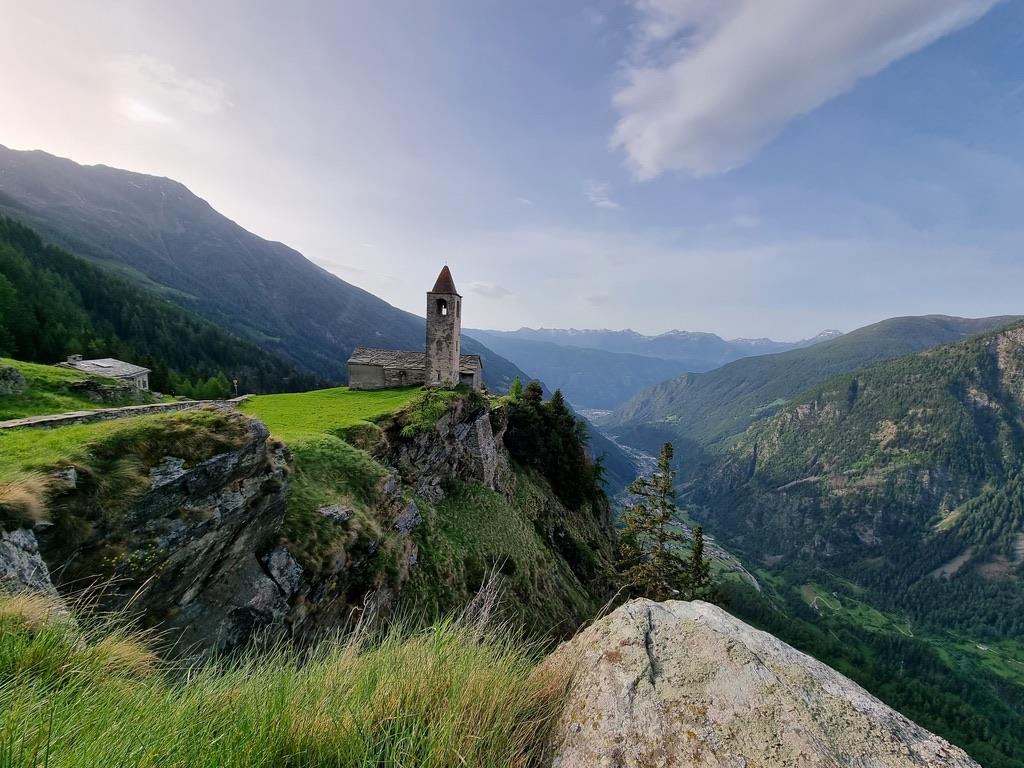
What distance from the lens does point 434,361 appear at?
36.0 meters

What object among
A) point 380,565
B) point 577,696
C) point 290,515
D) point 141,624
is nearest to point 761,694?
point 577,696

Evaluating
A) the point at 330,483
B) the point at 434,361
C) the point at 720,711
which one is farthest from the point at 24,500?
the point at 434,361

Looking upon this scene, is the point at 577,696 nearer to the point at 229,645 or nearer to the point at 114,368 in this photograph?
the point at 229,645

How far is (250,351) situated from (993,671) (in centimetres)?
24570

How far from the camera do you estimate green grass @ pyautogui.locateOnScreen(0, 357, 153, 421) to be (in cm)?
1448

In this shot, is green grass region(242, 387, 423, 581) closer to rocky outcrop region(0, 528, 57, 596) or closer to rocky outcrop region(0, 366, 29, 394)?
rocky outcrop region(0, 528, 57, 596)

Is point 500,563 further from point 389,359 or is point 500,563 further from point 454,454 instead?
point 389,359

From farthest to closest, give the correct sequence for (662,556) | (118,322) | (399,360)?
(118,322)
(399,360)
(662,556)

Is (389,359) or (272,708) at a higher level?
(389,359)

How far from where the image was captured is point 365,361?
129 ft

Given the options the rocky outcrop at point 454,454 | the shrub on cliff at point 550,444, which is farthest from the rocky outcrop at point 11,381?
the shrub on cliff at point 550,444

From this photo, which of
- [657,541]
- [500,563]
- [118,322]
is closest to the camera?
[657,541]

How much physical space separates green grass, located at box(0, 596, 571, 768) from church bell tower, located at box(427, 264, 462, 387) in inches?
1270

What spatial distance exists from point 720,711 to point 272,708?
3.19 m
